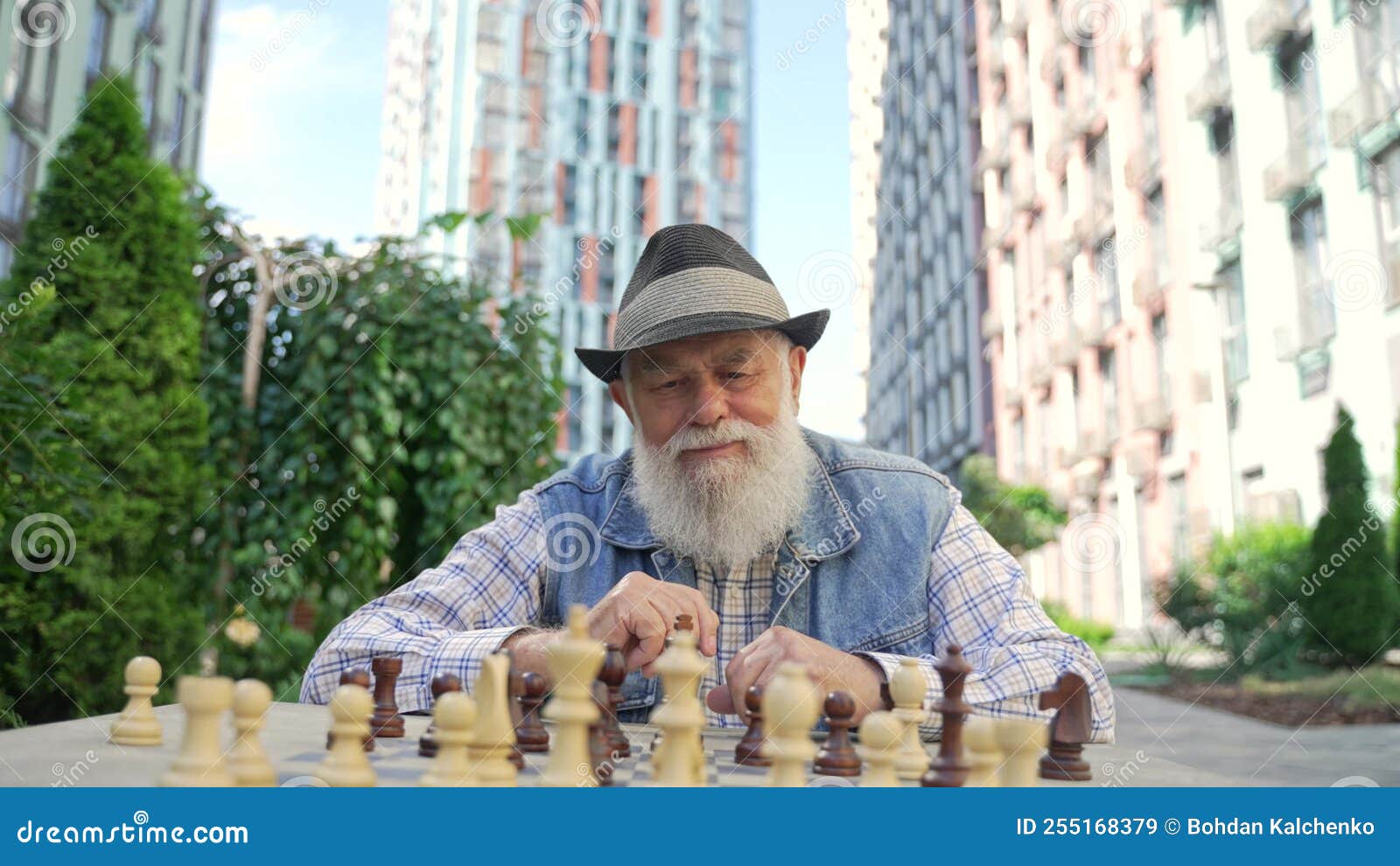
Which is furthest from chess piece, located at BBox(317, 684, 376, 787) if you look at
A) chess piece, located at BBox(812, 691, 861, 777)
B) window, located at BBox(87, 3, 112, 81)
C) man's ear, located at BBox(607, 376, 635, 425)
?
window, located at BBox(87, 3, 112, 81)

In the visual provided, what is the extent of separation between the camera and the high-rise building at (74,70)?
573 inches

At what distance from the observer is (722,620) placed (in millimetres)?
2537

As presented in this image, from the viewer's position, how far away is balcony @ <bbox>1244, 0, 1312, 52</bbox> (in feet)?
44.6

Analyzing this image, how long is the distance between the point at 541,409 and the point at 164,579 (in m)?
2.09

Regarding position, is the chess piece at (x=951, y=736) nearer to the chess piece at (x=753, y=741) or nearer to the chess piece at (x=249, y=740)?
the chess piece at (x=753, y=741)

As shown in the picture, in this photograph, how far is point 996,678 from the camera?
201 cm

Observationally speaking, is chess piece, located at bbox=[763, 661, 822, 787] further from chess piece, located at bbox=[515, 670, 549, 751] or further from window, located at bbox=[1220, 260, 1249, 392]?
window, located at bbox=[1220, 260, 1249, 392]

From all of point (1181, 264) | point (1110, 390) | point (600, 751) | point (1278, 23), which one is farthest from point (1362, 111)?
point (600, 751)

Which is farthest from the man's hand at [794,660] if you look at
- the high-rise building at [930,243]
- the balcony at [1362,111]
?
the high-rise building at [930,243]

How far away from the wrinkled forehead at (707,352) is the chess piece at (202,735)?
58.0 inches

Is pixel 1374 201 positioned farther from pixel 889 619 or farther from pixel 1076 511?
pixel 889 619

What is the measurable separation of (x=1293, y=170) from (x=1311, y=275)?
4.37 feet

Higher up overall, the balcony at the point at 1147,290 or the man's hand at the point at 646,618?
the balcony at the point at 1147,290

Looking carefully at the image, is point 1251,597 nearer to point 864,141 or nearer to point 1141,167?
point 1141,167
